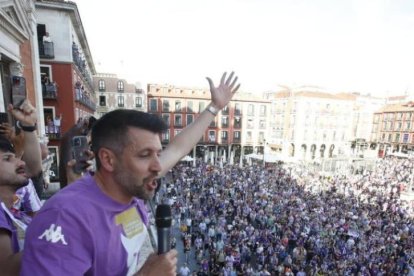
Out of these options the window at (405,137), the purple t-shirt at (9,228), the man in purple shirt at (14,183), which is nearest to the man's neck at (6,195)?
the man in purple shirt at (14,183)

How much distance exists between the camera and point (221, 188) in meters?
20.5

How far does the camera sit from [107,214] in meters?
1.42

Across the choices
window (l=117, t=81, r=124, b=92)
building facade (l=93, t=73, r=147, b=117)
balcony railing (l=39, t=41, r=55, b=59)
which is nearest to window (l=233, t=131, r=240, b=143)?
building facade (l=93, t=73, r=147, b=117)

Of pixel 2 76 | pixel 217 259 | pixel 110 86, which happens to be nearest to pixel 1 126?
pixel 2 76

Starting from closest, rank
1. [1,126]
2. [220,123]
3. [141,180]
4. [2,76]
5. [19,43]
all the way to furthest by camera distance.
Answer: [141,180]
[1,126]
[2,76]
[19,43]
[220,123]

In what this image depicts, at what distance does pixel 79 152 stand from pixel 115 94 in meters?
36.5

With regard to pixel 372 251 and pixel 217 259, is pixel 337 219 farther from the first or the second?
pixel 217 259

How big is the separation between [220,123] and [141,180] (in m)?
38.1

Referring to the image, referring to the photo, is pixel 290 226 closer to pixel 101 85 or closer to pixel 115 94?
pixel 115 94

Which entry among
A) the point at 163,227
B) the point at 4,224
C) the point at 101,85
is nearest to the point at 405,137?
the point at 101,85

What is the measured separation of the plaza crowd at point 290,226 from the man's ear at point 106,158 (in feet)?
31.3

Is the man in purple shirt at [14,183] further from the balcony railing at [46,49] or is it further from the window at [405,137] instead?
the window at [405,137]

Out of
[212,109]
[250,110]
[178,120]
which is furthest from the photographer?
[250,110]

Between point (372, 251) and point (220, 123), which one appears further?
point (220, 123)
